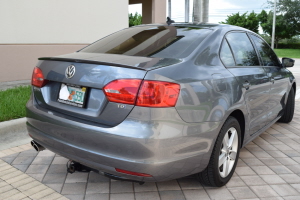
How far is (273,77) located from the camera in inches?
166

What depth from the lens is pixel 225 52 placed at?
329cm

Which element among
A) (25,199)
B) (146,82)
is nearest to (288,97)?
(146,82)

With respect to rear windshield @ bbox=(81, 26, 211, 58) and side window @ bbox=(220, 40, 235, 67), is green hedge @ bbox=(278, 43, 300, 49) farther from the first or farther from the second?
rear windshield @ bbox=(81, 26, 211, 58)

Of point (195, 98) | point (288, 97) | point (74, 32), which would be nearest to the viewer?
point (195, 98)

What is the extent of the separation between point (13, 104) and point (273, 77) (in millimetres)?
4026

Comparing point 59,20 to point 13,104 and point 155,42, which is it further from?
point 155,42

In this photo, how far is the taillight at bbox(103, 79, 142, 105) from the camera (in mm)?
2389

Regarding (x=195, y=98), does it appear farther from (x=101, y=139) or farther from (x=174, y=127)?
(x=101, y=139)

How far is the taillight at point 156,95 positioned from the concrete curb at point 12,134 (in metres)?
2.63

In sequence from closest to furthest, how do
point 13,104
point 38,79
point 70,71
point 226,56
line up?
point 70,71, point 38,79, point 226,56, point 13,104

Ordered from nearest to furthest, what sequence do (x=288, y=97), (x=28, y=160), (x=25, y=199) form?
(x=25, y=199)
(x=28, y=160)
(x=288, y=97)

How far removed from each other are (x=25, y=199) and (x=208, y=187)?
172 centimetres

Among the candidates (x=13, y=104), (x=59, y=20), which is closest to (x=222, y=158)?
(x=13, y=104)

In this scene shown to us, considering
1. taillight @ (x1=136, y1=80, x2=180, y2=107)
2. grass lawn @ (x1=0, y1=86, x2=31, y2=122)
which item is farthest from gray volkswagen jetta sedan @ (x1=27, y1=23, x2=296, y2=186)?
grass lawn @ (x1=0, y1=86, x2=31, y2=122)
